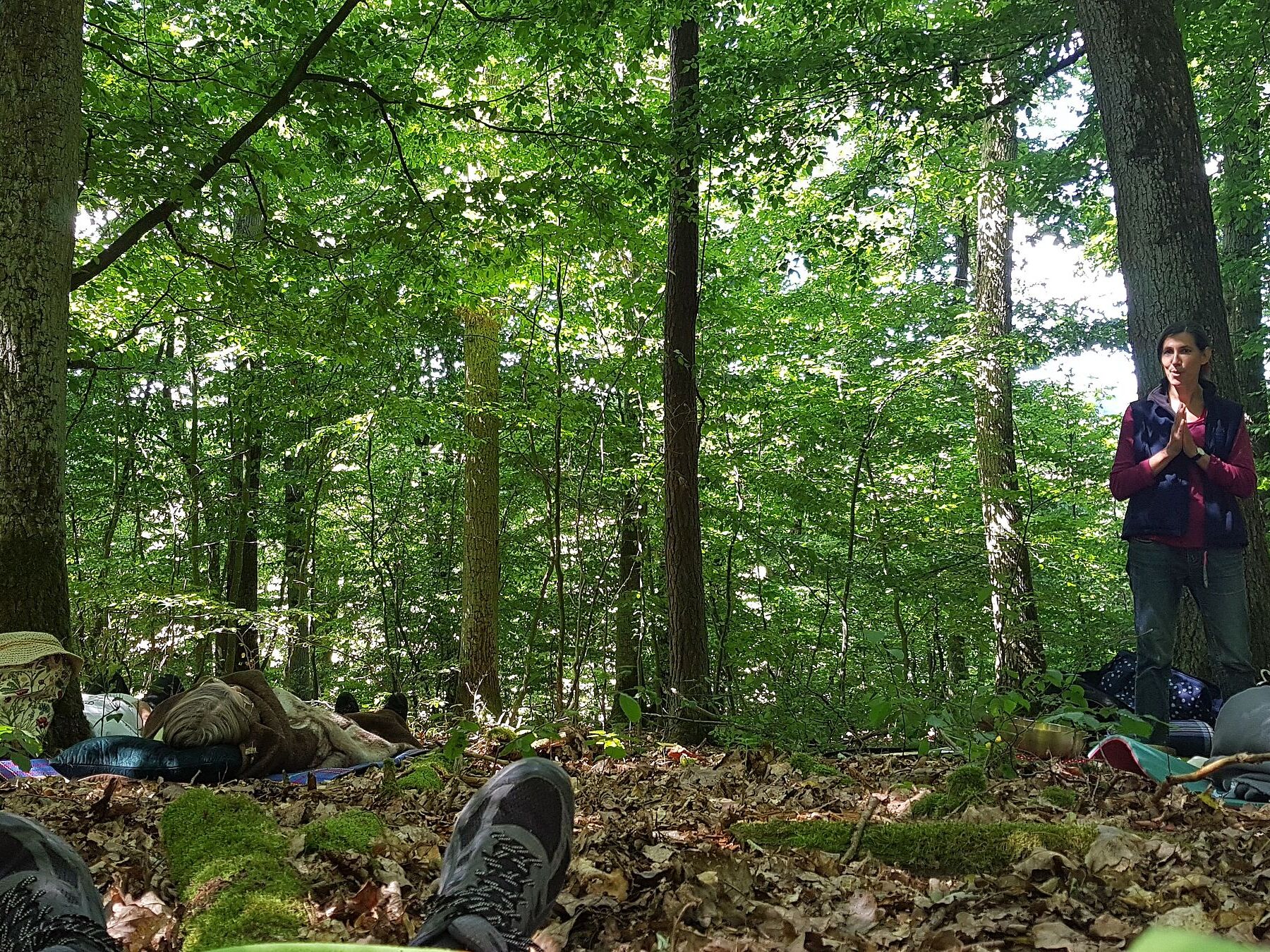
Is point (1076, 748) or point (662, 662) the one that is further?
point (662, 662)

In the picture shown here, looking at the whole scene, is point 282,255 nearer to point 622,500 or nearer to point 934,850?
point 622,500

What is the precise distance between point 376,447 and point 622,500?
13.1 ft

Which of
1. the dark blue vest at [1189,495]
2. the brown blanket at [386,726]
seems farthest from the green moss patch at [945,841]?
the brown blanket at [386,726]

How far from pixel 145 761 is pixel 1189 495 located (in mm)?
5495

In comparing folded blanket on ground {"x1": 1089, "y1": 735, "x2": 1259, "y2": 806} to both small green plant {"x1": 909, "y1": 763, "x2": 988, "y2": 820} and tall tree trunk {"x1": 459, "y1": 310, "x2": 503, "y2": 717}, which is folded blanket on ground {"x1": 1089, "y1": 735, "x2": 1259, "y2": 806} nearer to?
small green plant {"x1": 909, "y1": 763, "x2": 988, "y2": 820}

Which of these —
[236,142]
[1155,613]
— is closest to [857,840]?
[1155,613]

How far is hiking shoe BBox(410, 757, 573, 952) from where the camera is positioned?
1.69m

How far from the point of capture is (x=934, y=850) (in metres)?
2.53

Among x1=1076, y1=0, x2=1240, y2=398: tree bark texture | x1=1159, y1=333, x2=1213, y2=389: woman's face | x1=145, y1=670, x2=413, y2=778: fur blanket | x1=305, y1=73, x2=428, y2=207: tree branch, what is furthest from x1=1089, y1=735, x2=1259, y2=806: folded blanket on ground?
x1=305, y1=73, x2=428, y2=207: tree branch

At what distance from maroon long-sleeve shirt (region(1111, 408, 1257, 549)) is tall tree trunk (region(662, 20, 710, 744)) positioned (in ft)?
9.83

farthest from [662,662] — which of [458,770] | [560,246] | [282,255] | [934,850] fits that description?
[934,850]

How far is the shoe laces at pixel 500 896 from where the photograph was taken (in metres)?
1.75

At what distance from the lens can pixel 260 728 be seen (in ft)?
16.9

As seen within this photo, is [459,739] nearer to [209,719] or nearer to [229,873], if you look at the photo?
[229,873]
